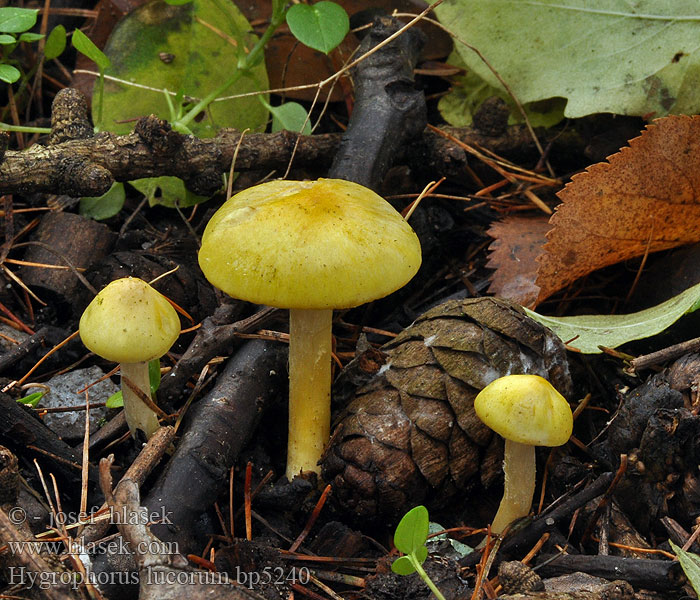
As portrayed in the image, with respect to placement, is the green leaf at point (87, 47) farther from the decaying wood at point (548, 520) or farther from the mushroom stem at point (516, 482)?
the decaying wood at point (548, 520)

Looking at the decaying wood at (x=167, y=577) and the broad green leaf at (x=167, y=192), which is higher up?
the broad green leaf at (x=167, y=192)

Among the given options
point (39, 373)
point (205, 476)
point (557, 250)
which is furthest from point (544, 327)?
point (39, 373)

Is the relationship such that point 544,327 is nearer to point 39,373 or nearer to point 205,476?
point 205,476

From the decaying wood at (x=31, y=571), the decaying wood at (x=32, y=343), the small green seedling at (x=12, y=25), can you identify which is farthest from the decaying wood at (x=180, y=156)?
the decaying wood at (x=31, y=571)

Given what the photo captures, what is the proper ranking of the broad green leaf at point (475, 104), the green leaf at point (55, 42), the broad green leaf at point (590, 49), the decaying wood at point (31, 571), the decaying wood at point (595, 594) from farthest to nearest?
1. the broad green leaf at point (475, 104)
2. the green leaf at point (55, 42)
3. the broad green leaf at point (590, 49)
4. the decaying wood at point (595, 594)
5. the decaying wood at point (31, 571)

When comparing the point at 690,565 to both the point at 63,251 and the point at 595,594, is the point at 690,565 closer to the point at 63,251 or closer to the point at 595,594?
the point at 595,594

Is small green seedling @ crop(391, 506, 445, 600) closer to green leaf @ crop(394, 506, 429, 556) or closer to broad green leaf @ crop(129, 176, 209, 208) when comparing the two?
green leaf @ crop(394, 506, 429, 556)

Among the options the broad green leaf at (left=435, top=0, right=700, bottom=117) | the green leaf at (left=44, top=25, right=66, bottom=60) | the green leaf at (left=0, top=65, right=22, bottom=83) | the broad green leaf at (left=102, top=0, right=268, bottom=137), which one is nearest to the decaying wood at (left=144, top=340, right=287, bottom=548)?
the broad green leaf at (left=102, top=0, right=268, bottom=137)

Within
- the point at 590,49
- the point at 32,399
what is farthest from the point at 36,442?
the point at 590,49
